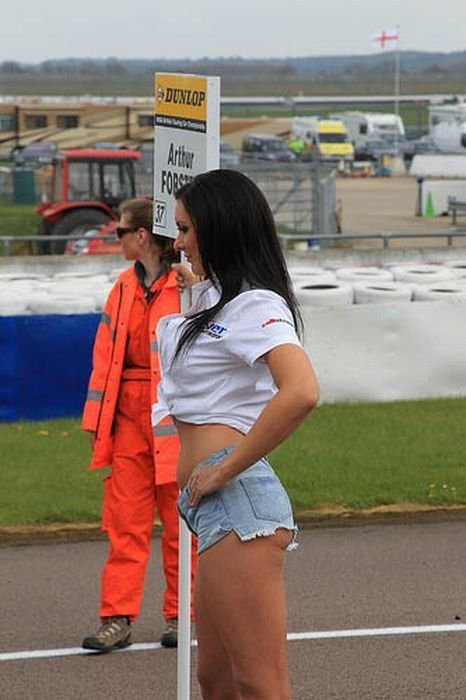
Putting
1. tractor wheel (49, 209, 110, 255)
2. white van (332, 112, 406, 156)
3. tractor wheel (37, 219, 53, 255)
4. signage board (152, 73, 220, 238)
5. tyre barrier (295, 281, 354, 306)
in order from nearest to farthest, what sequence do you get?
signage board (152, 73, 220, 238), tyre barrier (295, 281, 354, 306), tractor wheel (37, 219, 53, 255), tractor wheel (49, 209, 110, 255), white van (332, 112, 406, 156)

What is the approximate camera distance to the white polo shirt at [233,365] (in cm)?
404

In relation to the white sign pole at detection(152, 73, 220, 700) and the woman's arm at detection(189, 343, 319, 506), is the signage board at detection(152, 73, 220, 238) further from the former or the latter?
the woman's arm at detection(189, 343, 319, 506)

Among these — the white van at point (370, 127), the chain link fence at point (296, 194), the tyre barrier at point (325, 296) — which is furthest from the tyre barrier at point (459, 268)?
the white van at point (370, 127)

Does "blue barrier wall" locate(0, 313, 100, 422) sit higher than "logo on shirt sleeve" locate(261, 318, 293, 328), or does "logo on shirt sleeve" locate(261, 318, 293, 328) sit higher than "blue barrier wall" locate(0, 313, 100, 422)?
"logo on shirt sleeve" locate(261, 318, 293, 328)

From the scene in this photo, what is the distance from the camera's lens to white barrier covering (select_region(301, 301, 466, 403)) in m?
12.7

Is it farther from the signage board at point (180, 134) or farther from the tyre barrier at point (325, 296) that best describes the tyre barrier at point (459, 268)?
the signage board at point (180, 134)

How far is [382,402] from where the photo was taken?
12789 mm

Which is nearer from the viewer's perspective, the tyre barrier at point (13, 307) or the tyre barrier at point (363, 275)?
the tyre barrier at point (13, 307)

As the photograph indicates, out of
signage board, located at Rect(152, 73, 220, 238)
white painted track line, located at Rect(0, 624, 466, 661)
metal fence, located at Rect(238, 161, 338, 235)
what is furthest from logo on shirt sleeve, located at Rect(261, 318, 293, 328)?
metal fence, located at Rect(238, 161, 338, 235)

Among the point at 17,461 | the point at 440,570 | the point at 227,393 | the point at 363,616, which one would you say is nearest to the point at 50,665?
the point at 363,616

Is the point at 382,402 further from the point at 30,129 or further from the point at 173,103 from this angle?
the point at 30,129

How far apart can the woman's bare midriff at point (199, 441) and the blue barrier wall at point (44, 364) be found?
7910 mm

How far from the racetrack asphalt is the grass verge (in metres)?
0.32

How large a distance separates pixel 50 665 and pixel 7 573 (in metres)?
1.65
